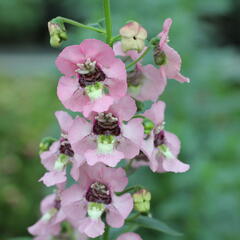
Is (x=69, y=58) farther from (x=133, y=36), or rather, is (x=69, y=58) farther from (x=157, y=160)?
(x=157, y=160)

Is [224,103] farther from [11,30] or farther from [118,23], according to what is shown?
[11,30]

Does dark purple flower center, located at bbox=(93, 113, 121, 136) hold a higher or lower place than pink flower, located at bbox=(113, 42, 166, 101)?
lower

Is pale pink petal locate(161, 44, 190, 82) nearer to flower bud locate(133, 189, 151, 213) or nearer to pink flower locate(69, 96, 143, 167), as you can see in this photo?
pink flower locate(69, 96, 143, 167)

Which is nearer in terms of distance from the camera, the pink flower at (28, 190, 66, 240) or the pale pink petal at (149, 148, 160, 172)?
the pale pink petal at (149, 148, 160, 172)

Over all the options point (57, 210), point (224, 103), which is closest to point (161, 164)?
point (57, 210)

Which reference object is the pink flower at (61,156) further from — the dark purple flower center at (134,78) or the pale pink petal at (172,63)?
the pale pink petal at (172,63)

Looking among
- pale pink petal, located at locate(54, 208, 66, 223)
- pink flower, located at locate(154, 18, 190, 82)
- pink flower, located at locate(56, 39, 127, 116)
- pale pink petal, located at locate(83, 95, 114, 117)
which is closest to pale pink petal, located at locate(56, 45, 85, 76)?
pink flower, located at locate(56, 39, 127, 116)

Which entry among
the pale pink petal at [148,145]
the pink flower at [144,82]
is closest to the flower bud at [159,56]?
the pink flower at [144,82]
